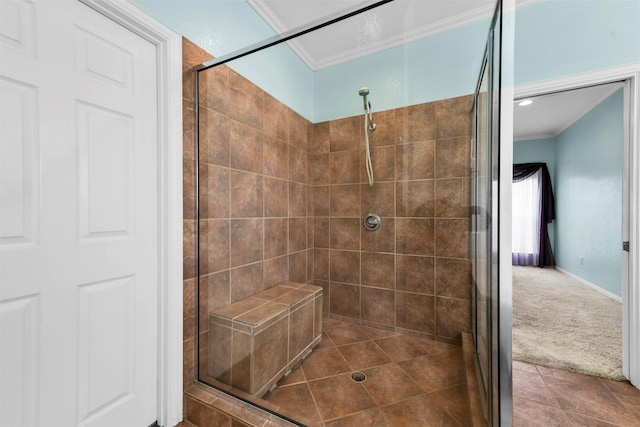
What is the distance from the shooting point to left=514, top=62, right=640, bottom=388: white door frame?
4.87ft

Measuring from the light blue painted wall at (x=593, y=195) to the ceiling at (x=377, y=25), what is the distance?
2390 mm

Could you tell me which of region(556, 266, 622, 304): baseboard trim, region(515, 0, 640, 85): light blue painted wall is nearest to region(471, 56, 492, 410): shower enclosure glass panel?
region(515, 0, 640, 85): light blue painted wall

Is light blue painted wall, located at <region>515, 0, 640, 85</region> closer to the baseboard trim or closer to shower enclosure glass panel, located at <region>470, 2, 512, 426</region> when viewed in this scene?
shower enclosure glass panel, located at <region>470, 2, 512, 426</region>

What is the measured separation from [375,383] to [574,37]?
240 cm

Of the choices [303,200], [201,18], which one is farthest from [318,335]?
[201,18]

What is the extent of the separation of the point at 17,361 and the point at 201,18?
170 cm

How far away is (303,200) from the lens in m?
1.55

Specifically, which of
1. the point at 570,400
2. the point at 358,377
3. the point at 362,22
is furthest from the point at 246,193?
the point at 570,400

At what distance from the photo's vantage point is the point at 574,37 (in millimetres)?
1588

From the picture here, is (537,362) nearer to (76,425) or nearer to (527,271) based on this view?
(76,425)

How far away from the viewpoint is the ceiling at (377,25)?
1.25 metres

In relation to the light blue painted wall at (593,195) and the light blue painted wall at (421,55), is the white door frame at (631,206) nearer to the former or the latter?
the light blue painted wall at (421,55)

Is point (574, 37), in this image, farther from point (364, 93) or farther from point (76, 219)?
point (76, 219)

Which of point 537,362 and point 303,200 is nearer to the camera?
point 303,200
